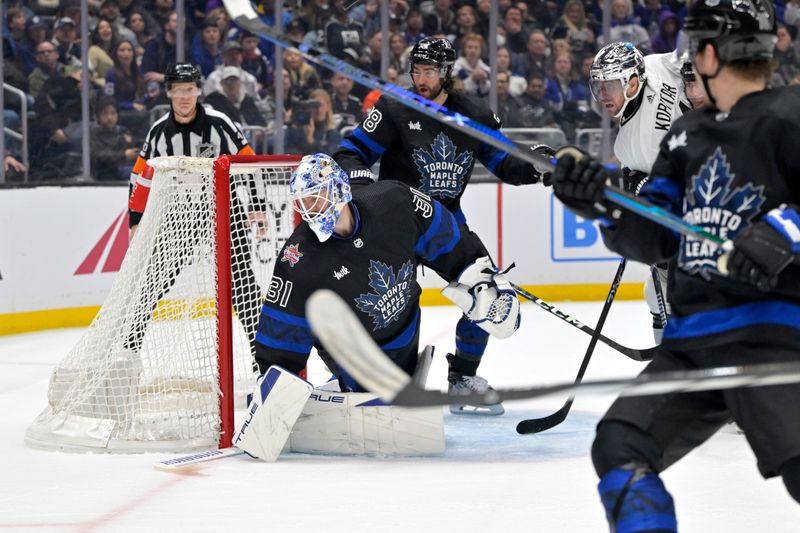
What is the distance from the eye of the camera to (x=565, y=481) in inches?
124

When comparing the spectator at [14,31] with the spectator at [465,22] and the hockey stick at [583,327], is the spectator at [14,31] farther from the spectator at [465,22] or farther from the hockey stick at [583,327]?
the hockey stick at [583,327]

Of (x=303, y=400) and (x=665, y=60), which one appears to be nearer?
(x=303, y=400)

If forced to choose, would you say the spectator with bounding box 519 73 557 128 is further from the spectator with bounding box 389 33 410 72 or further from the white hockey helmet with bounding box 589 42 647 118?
the white hockey helmet with bounding box 589 42 647 118

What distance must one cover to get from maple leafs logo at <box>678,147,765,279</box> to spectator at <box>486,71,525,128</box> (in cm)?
511

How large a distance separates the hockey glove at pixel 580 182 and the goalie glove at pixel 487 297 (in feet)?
5.31

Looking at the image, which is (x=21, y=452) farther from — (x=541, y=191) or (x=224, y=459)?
(x=541, y=191)

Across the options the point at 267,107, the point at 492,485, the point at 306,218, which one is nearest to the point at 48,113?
the point at 267,107

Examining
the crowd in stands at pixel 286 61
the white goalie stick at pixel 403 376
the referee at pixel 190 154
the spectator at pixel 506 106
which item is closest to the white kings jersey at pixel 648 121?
the referee at pixel 190 154

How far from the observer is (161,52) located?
22.2 feet

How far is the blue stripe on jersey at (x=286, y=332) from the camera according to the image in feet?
10.8

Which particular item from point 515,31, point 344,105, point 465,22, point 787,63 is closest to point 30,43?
point 344,105

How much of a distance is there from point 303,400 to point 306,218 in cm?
47

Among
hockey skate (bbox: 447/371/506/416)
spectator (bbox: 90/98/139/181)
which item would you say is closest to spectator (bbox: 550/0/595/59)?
spectator (bbox: 90/98/139/181)

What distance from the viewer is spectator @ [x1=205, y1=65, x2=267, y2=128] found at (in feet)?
22.0
